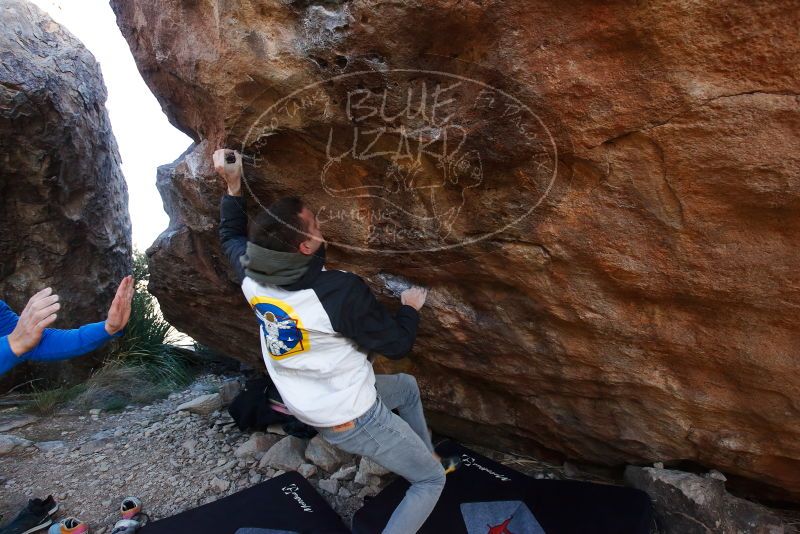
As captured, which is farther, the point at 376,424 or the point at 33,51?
the point at 33,51

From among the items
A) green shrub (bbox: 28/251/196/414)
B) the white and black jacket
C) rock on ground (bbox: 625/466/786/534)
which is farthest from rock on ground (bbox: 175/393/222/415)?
rock on ground (bbox: 625/466/786/534)

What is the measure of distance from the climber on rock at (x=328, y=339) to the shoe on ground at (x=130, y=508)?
1.29 metres

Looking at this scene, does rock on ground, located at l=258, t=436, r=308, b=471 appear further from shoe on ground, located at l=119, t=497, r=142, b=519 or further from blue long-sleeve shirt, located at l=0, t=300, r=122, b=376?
blue long-sleeve shirt, located at l=0, t=300, r=122, b=376

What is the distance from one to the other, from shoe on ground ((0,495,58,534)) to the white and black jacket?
163cm

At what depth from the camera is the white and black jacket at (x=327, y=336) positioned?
198 centimetres

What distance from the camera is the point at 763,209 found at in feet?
5.76

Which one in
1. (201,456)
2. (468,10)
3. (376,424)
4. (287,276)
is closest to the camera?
(468,10)

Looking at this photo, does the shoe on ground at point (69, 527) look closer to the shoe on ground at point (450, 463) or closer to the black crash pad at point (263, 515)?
the black crash pad at point (263, 515)

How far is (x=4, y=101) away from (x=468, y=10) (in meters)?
3.34

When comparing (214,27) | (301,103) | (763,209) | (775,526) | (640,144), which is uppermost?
(214,27)

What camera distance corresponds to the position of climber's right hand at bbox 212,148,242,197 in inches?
90.6

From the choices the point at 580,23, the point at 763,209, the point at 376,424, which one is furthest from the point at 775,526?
the point at 580,23

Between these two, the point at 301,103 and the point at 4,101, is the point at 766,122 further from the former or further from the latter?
the point at 4,101

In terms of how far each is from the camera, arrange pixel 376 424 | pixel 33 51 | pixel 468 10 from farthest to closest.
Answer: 1. pixel 33 51
2. pixel 376 424
3. pixel 468 10
